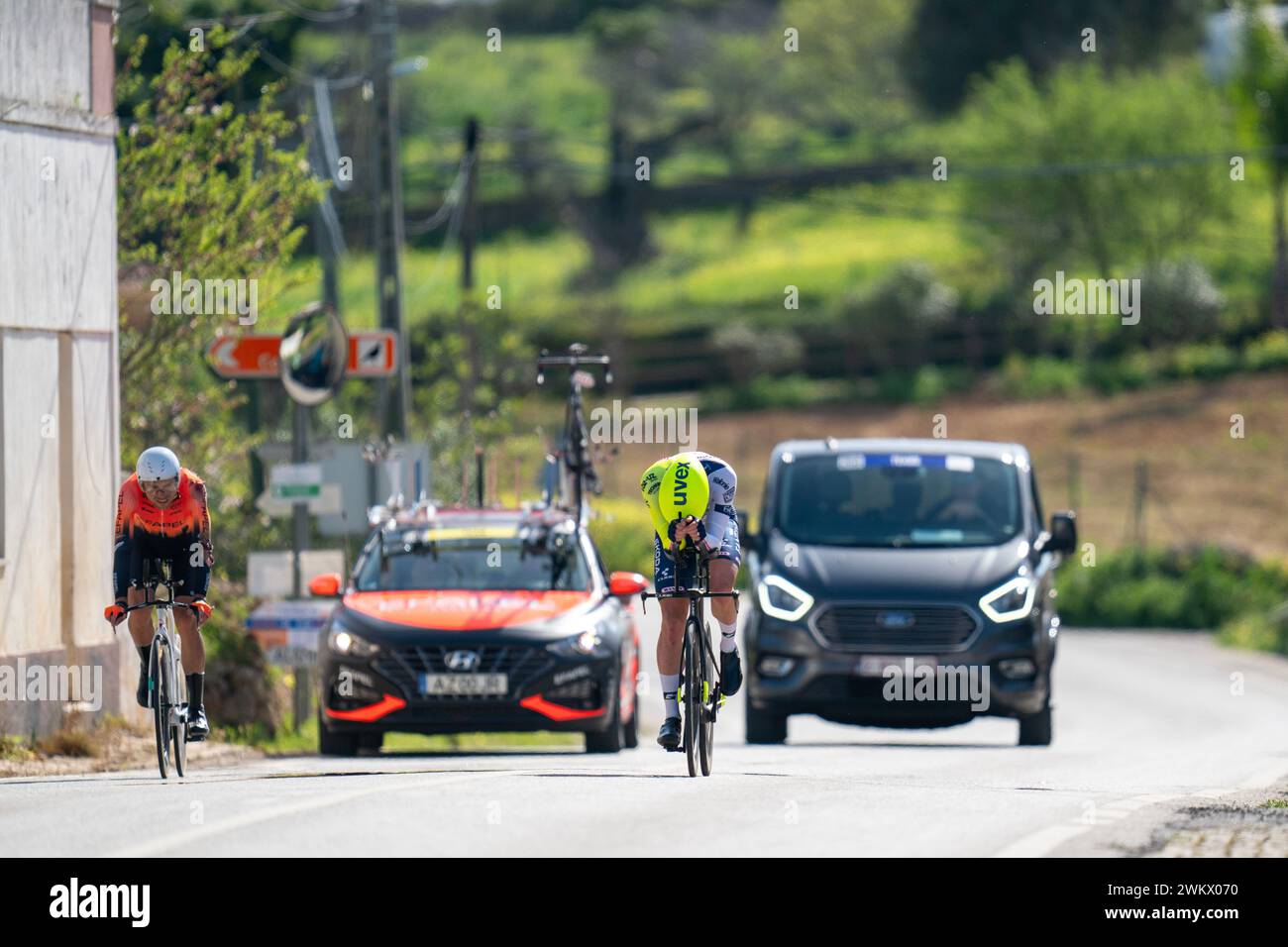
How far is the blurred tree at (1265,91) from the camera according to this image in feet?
213

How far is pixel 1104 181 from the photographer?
68938 mm

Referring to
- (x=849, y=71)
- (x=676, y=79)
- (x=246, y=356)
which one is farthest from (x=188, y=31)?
(x=676, y=79)

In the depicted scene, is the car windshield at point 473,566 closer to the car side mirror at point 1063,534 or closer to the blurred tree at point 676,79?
the car side mirror at point 1063,534

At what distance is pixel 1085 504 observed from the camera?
172 feet

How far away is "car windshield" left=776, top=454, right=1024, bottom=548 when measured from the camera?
62.9ft

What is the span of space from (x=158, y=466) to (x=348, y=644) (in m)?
3.18

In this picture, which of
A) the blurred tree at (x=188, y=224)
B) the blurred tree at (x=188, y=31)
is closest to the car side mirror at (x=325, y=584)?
the blurred tree at (x=188, y=224)

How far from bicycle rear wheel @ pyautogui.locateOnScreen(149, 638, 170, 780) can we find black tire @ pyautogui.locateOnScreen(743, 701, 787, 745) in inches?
222

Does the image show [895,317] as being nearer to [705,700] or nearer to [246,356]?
[246,356]

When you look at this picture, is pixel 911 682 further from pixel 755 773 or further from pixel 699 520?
pixel 699 520

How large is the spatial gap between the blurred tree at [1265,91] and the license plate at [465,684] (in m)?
51.3
